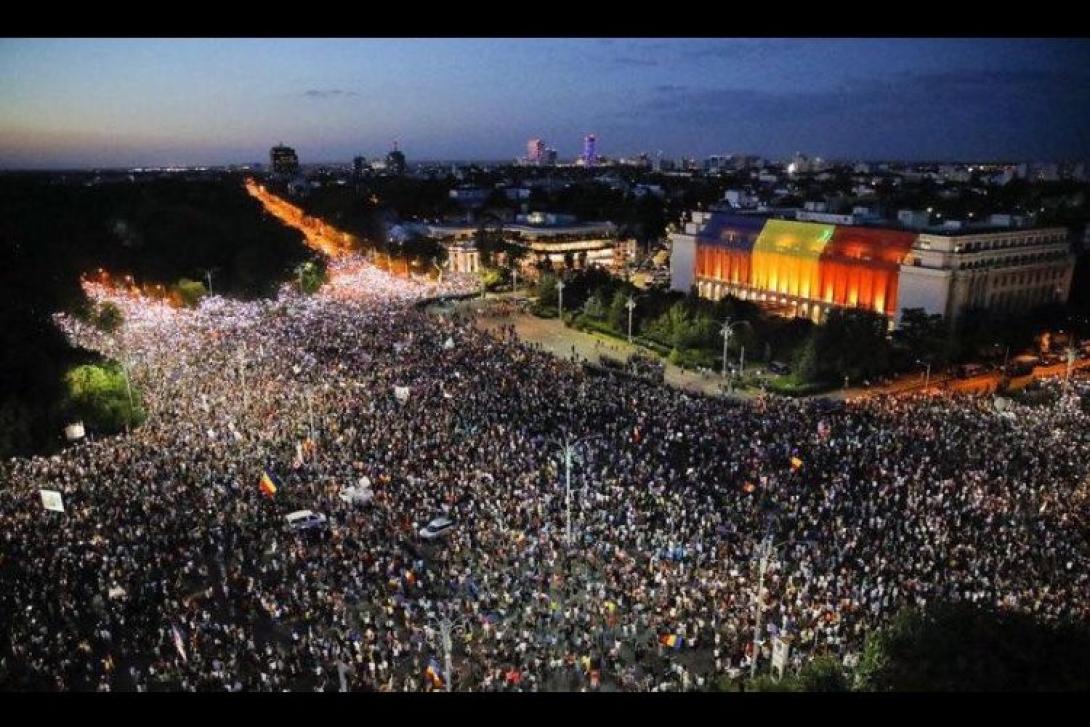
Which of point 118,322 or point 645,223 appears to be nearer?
point 118,322

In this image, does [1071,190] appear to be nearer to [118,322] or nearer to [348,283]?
[348,283]

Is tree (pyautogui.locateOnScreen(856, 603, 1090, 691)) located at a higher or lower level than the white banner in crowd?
higher

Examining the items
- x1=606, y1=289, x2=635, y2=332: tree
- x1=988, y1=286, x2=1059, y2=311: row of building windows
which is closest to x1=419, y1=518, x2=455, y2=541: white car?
x1=606, y1=289, x2=635, y2=332: tree

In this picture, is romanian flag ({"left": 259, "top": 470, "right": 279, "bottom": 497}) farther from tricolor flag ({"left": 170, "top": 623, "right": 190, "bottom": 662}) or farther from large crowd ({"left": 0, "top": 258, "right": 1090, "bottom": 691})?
tricolor flag ({"left": 170, "top": 623, "right": 190, "bottom": 662})

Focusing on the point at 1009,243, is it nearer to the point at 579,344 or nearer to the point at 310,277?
the point at 579,344

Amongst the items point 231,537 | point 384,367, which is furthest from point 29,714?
point 384,367

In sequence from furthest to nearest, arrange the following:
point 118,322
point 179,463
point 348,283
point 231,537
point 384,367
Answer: point 348,283, point 118,322, point 384,367, point 179,463, point 231,537
